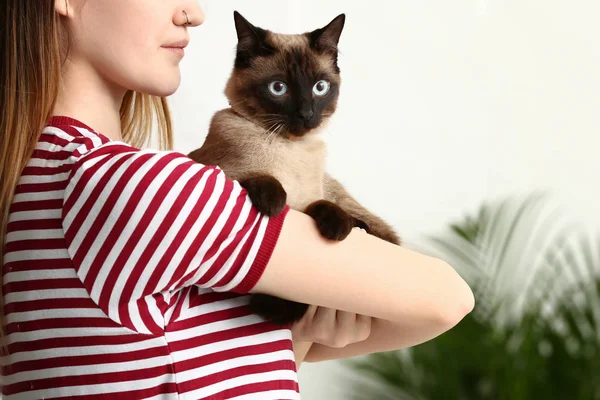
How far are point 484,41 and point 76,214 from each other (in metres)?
2.05

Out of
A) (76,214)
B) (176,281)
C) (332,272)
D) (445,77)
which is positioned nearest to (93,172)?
(76,214)

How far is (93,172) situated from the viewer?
2.67ft

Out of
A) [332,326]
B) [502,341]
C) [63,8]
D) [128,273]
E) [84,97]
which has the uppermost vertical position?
[63,8]

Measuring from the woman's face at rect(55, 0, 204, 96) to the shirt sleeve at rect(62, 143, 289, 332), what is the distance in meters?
0.18

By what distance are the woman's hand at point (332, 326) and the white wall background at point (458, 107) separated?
1.41 meters

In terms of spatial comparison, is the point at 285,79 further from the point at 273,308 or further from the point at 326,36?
the point at 273,308

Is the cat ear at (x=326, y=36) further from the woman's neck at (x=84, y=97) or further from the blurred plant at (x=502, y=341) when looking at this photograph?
the blurred plant at (x=502, y=341)

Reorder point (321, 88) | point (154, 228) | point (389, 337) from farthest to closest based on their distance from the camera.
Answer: point (321, 88), point (389, 337), point (154, 228)

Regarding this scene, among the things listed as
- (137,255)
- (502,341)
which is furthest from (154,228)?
(502,341)

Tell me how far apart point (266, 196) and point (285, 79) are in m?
0.34

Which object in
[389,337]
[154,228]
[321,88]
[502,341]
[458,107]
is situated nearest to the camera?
[154,228]

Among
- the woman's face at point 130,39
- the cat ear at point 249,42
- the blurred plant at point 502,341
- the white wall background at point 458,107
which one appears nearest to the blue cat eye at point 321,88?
the cat ear at point 249,42

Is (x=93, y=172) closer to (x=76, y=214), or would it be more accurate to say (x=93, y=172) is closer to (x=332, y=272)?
(x=76, y=214)

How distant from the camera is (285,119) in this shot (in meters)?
1.11
